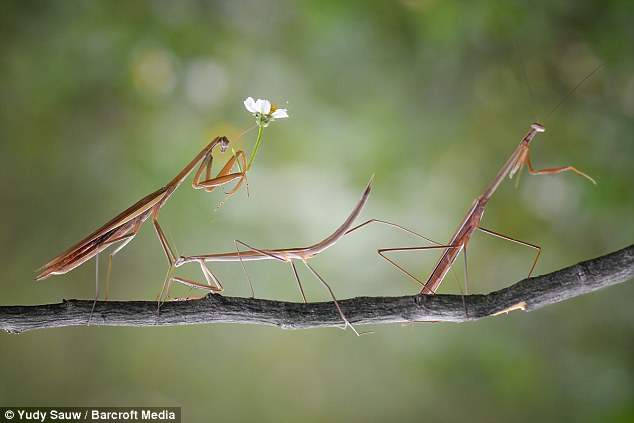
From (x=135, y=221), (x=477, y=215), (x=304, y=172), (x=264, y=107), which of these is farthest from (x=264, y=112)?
(x=304, y=172)

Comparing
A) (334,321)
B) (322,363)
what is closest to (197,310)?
(334,321)

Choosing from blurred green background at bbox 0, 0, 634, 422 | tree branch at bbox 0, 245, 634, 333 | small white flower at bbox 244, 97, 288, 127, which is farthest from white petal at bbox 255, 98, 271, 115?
blurred green background at bbox 0, 0, 634, 422

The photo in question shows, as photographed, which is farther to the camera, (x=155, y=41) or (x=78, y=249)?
(x=155, y=41)

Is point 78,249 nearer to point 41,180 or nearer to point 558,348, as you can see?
point 41,180

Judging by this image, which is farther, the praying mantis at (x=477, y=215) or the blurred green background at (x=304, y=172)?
the blurred green background at (x=304, y=172)

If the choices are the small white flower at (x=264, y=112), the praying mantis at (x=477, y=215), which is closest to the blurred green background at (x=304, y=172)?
the praying mantis at (x=477, y=215)

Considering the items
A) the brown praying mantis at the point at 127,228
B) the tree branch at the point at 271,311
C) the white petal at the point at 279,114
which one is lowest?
the tree branch at the point at 271,311

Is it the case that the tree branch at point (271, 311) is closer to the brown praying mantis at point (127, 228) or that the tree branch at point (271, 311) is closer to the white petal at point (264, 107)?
the brown praying mantis at point (127, 228)

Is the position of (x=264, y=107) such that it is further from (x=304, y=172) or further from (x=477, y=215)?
(x=304, y=172)
